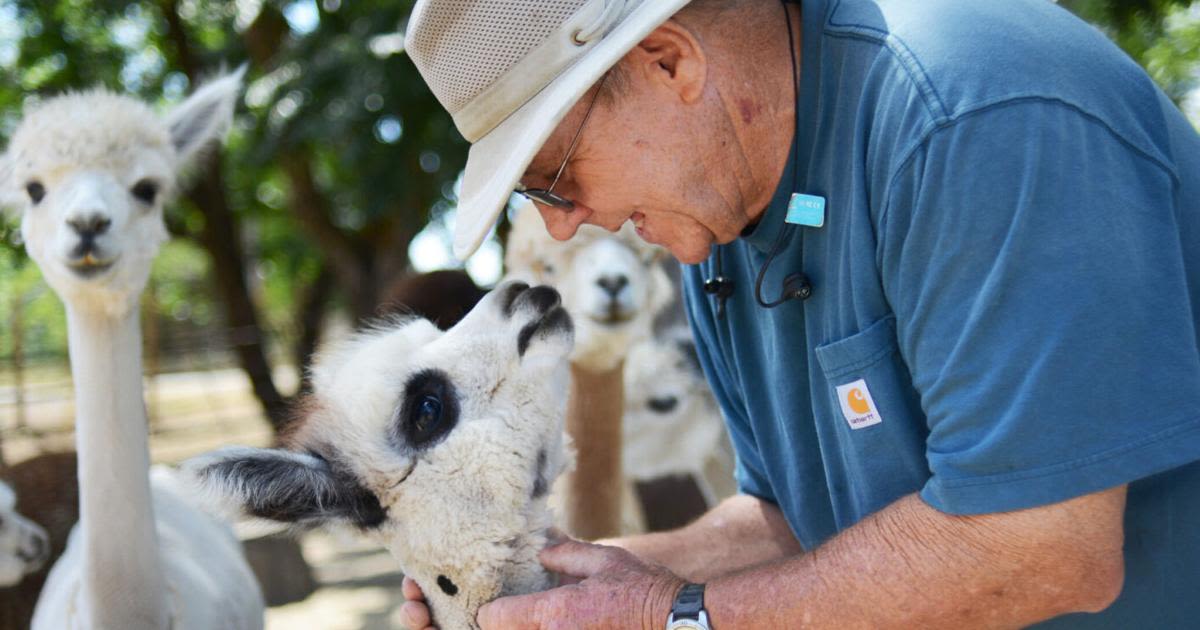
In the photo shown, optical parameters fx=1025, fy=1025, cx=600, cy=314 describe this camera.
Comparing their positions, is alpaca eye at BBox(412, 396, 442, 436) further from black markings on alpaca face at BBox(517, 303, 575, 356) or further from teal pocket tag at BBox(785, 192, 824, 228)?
teal pocket tag at BBox(785, 192, 824, 228)

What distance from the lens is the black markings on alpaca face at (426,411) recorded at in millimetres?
2059

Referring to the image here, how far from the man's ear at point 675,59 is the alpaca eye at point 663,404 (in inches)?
164

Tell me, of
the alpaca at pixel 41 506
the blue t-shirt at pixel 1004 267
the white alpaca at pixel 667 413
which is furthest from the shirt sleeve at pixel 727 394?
the white alpaca at pixel 667 413

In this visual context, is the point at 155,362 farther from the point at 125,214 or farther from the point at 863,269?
the point at 863,269

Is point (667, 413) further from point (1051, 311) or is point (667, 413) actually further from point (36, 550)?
point (1051, 311)

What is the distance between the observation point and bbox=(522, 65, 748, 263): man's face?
188cm

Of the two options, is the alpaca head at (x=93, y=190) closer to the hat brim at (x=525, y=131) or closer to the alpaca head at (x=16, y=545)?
the alpaca head at (x=16, y=545)

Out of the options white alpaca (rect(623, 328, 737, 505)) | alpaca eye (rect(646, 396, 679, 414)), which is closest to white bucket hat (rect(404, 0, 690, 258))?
white alpaca (rect(623, 328, 737, 505))

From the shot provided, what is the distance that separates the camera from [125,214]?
324 centimetres

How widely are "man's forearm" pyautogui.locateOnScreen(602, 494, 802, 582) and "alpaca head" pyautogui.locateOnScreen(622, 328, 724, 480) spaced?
126 inches

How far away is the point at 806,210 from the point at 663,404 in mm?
4130

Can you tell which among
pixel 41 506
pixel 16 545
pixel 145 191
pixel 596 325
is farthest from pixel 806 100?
pixel 41 506

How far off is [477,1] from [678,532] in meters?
1.40

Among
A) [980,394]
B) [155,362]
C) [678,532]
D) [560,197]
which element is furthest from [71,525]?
[155,362]
